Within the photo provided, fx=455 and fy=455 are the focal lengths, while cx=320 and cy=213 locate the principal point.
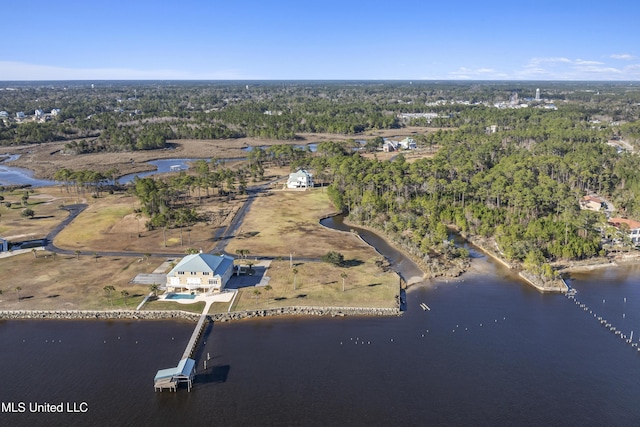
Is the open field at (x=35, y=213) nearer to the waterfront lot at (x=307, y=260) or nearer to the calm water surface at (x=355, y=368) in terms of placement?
the calm water surface at (x=355, y=368)

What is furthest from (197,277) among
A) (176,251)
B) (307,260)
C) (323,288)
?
(307,260)

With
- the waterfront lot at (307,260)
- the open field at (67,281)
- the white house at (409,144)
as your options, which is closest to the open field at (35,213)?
the open field at (67,281)

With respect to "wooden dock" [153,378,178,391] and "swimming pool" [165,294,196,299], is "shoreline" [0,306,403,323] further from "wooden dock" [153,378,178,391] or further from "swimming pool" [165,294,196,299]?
"wooden dock" [153,378,178,391]

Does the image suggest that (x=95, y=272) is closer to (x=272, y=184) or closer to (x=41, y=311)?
(x=41, y=311)

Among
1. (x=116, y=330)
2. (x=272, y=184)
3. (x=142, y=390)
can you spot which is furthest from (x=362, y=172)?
(x=142, y=390)

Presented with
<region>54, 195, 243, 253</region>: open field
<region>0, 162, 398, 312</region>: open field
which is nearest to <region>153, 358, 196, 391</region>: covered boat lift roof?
<region>0, 162, 398, 312</region>: open field
